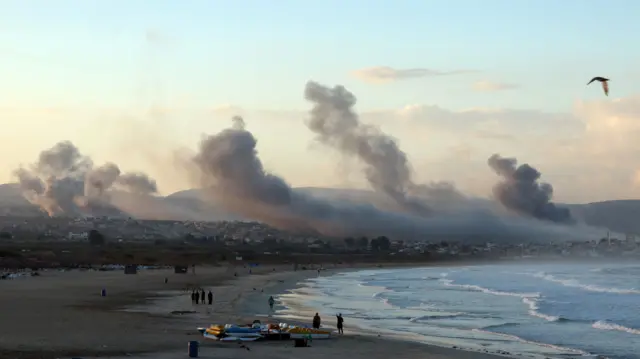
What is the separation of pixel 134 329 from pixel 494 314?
101 ft

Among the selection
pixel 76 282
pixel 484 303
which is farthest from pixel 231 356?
pixel 76 282

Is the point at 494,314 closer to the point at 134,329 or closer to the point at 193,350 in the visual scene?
the point at 134,329

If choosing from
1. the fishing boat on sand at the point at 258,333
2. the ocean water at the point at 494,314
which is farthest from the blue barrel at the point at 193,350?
the ocean water at the point at 494,314

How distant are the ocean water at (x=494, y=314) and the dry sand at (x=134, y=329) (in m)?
4.55

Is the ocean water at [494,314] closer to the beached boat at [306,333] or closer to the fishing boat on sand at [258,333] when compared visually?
→ the beached boat at [306,333]

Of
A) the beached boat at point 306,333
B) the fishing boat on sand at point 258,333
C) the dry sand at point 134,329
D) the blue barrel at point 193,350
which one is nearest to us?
the blue barrel at point 193,350

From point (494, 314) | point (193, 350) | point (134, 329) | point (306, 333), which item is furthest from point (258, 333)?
point (494, 314)

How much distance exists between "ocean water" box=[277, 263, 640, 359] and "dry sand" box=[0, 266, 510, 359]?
4551 mm

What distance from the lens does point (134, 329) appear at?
158ft

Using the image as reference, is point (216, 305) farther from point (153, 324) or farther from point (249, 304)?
point (153, 324)

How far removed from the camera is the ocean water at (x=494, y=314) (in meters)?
49.5

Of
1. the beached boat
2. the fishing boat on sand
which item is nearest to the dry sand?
the beached boat

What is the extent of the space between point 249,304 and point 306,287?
31491 millimetres

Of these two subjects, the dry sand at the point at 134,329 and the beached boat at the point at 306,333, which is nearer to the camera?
the dry sand at the point at 134,329
